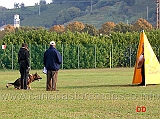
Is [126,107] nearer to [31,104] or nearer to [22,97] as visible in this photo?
[31,104]

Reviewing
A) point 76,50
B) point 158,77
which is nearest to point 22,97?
point 158,77

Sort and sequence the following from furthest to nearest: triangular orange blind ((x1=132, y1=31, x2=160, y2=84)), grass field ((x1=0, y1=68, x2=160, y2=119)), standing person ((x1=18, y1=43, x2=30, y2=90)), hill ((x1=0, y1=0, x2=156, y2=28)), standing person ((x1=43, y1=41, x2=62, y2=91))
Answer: hill ((x1=0, y1=0, x2=156, y2=28)), triangular orange blind ((x1=132, y1=31, x2=160, y2=84)), standing person ((x1=18, y1=43, x2=30, y2=90)), standing person ((x1=43, y1=41, x2=62, y2=91)), grass field ((x1=0, y1=68, x2=160, y2=119))

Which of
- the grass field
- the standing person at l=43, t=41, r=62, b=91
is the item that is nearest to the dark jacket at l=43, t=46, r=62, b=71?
the standing person at l=43, t=41, r=62, b=91

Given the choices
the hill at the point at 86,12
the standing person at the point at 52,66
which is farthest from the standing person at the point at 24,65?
the hill at the point at 86,12

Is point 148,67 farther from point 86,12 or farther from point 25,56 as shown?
point 86,12

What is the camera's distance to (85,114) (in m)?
13.7

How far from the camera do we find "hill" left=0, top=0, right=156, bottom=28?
509ft

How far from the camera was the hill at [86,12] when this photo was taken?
155 metres

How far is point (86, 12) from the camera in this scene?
171375 millimetres

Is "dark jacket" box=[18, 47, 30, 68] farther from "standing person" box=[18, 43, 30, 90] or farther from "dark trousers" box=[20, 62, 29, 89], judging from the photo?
"dark trousers" box=[20, 62, 29, 89]
